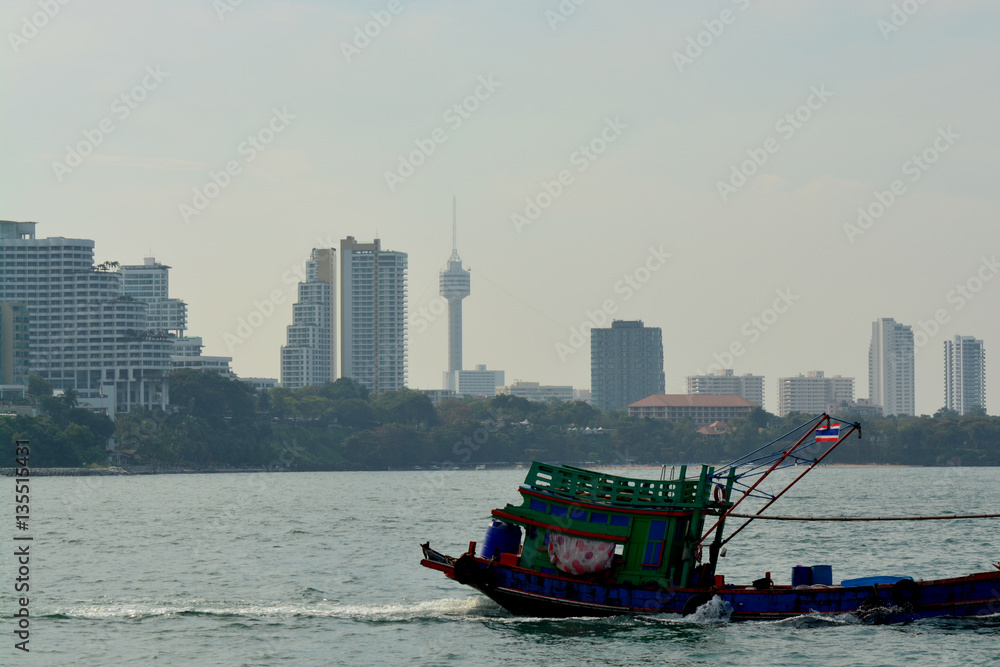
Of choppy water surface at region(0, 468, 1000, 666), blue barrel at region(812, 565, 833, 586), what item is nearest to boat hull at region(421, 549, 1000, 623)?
choppy water surface at region(0, 468, 1000, 666)

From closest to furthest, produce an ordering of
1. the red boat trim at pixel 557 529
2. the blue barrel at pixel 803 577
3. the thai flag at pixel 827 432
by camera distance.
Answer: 1. the red boat trim at pixel 557 529
2. the thai flag at pixel 827 432
3. the blue barrel at pixel 803 577

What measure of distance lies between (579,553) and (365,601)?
9851mm

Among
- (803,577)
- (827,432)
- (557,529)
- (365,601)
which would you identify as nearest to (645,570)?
(557,529)

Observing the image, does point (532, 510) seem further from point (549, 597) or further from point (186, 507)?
point (186, 507)

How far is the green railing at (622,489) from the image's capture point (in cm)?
3388

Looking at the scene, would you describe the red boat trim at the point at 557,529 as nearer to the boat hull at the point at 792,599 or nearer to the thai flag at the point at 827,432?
the boat hull at the point at 792,599

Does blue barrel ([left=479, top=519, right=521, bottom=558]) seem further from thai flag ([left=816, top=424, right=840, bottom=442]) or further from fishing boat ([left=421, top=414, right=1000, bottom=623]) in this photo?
thai flag ([left=816, top=424, right=840, bottom=442])

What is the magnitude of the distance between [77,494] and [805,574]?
97.5 meters

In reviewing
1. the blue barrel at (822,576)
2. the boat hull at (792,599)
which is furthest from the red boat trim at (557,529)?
the blue barrel at (822,576)

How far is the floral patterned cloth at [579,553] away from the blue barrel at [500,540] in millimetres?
1521

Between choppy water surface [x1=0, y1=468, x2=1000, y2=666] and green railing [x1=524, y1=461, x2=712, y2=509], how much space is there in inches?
112

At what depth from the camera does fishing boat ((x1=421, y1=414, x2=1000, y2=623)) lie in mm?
33469

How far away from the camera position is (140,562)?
53688 millimetres

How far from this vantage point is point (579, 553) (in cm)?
3388
